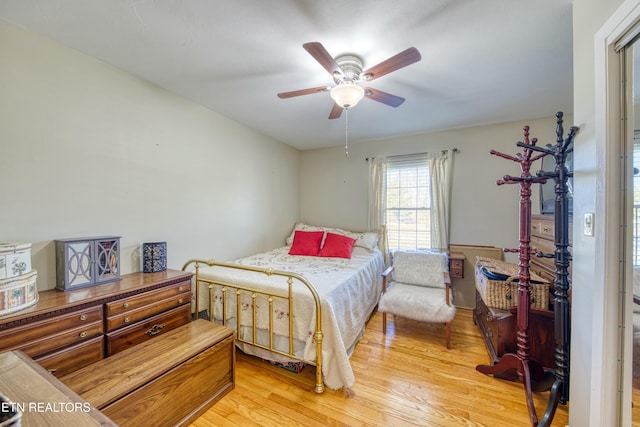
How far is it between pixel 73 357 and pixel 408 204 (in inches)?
146

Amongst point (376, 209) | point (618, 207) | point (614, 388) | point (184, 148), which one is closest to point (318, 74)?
point (184, 148)

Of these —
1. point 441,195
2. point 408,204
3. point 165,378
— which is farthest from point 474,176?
point 165,378

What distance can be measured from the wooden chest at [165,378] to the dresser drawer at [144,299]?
287mm

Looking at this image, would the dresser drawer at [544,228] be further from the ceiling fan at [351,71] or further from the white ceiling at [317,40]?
the ceiling fan at [351,71]

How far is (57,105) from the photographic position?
176 cm

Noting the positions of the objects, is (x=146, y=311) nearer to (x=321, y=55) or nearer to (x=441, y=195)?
(x=321, y=55)

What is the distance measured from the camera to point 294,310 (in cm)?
188

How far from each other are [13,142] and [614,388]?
351 centimetres

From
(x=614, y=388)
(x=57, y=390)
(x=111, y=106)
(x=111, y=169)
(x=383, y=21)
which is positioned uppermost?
(x=383, y=21)

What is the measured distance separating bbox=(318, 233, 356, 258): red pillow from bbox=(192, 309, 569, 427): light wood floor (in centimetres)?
122

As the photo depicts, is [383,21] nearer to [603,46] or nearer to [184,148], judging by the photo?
[603,46]

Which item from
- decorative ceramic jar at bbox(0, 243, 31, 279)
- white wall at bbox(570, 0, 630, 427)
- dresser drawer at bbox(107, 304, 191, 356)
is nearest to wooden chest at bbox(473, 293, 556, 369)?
white wall at bbox(570, 0, 630, 427)

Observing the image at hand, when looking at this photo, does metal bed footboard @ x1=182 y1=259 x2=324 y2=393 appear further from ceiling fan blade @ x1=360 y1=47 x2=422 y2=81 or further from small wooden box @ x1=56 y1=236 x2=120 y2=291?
ceiling fan blade @ x1=360 y1=47 x2=422 y2=81

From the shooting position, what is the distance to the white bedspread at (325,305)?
1.76 m
